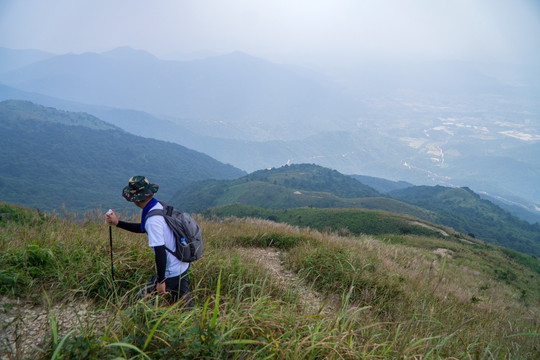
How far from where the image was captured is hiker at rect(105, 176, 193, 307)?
10.8 ft

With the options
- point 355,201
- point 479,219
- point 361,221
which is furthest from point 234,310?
point 479,219

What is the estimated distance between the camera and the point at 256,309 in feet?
8.93

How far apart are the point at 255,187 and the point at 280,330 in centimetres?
10953

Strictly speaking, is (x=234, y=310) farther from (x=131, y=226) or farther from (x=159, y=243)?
(x=131, y=226)

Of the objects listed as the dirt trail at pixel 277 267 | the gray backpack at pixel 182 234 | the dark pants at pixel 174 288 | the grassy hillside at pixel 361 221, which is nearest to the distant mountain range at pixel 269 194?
the grassy hillside at pixel 361 221

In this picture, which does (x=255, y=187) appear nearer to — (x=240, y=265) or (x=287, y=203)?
(x=287, y=203)

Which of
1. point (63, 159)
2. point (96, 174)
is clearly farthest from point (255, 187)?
point (63, 159)

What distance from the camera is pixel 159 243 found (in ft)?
10.8

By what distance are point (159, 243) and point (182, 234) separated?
305mm

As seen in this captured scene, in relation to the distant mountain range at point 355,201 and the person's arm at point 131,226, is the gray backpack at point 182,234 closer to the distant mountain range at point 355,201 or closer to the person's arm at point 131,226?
the person's arm at point 131,226

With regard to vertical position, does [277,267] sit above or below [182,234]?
below

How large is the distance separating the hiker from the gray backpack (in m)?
0.06

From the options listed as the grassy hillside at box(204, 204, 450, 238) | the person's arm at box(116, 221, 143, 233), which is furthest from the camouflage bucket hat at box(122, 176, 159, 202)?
the grassy hillside at box(204, 204, 450, 238)

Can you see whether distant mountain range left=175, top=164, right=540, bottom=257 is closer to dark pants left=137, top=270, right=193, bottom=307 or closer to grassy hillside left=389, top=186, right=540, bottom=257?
grassy hillside left=389, top=186, right=540, bottom=257
